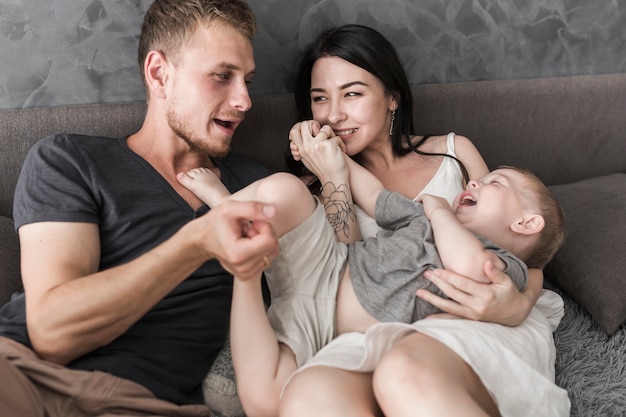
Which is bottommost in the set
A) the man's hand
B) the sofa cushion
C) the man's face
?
the sofa cushion

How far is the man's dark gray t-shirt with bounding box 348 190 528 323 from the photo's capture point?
138cm

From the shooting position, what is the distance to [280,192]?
133cm

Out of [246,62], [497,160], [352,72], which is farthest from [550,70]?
[246,62]

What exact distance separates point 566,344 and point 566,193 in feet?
2.04

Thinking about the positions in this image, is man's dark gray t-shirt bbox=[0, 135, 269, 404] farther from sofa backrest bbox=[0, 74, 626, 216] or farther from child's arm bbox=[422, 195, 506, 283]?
child's arm bbox=[422, 195, 506, 283]

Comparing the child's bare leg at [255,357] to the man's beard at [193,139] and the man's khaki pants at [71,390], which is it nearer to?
the man's khaki pants at [71,390]

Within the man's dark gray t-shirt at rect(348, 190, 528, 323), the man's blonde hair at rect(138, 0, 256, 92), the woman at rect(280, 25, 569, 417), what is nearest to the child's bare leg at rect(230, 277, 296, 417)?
the woman at rect(280, 25, 569, 417)

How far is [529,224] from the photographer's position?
5.06 ft

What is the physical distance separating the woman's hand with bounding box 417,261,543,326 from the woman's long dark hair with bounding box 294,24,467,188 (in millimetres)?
596

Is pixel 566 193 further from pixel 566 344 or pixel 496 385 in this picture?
pixel 496 385

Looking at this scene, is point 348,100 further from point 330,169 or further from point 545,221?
point 545,221

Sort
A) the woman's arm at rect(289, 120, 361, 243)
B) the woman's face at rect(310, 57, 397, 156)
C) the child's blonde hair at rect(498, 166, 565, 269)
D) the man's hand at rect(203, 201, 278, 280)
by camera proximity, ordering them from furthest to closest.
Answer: the woman's face at rect(310, 57, 397, 156), the woman's arm at rect(289, 120, 361, 243), the child's blonde hair at rect(498, 166, 565, 269), the man's hand at rect(203, 201, 278, 280)

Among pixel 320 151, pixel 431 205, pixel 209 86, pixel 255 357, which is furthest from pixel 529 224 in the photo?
pixel 209 86

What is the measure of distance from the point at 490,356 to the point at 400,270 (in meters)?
0.28
